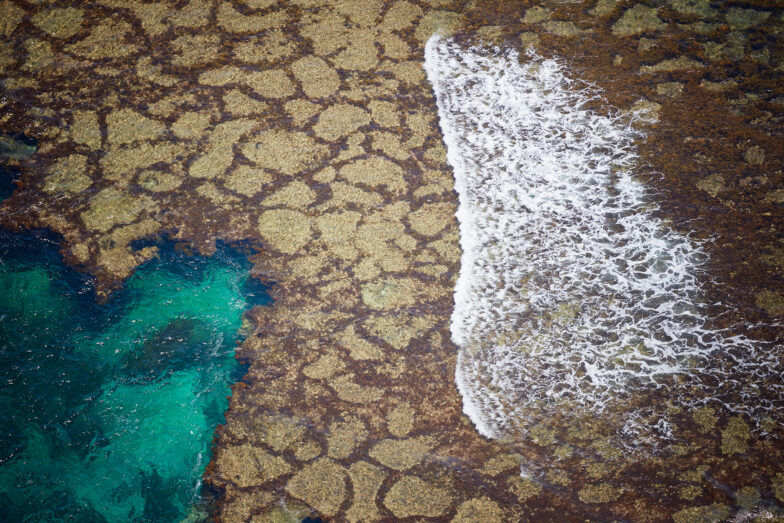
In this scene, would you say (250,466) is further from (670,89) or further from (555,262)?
(670,89)

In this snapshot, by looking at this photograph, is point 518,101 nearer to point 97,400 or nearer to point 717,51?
point 717,51

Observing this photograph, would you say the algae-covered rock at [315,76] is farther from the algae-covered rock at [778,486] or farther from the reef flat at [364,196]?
the algae-covered rock at [778,486]

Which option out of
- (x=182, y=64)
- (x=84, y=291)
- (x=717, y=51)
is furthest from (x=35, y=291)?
(x=717, y=51)

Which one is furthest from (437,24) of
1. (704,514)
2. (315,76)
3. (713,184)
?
(704,514)

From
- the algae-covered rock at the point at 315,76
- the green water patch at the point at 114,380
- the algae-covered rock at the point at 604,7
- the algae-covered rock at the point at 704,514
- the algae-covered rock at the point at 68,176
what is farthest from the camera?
the algae-covered rock at the point at 604,7

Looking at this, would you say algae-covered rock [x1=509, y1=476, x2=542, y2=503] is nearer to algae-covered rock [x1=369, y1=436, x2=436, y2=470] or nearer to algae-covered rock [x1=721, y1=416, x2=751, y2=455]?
algae-covered rock [x1=369, y1=436, x2=436, y2=470]

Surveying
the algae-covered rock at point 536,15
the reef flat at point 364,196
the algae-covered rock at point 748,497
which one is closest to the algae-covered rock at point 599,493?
the reef flat at point 364,196
